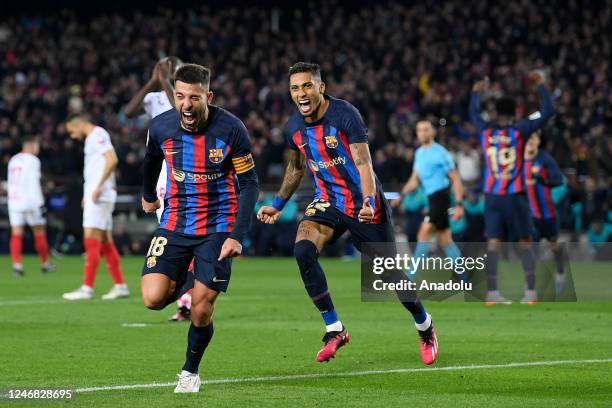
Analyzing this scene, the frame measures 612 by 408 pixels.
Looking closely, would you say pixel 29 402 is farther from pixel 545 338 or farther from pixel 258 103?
pixel 258 103

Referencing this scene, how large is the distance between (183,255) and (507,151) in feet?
23.8

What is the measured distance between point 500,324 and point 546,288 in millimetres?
3373

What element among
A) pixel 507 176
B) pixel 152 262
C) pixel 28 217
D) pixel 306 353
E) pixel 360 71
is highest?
pixel 152 262

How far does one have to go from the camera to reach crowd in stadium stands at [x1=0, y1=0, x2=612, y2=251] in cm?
2620

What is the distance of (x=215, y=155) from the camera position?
771cm

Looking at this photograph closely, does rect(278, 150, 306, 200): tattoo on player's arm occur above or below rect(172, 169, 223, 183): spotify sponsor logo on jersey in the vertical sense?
below

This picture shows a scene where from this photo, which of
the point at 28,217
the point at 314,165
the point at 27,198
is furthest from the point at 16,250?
the point at 314,165

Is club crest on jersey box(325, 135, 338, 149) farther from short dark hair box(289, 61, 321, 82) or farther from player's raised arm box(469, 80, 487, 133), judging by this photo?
player's raised arm box(469, 80, 487, 133)

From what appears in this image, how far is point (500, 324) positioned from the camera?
12.0 m

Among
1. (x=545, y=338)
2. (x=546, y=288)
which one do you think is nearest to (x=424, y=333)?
(x=545, y=338)

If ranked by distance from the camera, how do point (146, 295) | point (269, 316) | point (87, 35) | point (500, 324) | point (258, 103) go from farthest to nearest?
point (87, 35) < point (258, 103) < point (269, 316) < point (500, 324) < point (146, 295)

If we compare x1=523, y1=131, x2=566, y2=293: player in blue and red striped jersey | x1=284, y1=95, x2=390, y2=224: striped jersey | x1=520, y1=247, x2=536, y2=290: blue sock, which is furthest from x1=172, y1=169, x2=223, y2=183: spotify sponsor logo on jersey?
x1=523, y1=131, x2=566, y2=293: player in blue and red striped jersey

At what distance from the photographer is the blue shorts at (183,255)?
7.61 metres

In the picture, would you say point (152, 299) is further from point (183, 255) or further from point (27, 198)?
point (27, 198)
